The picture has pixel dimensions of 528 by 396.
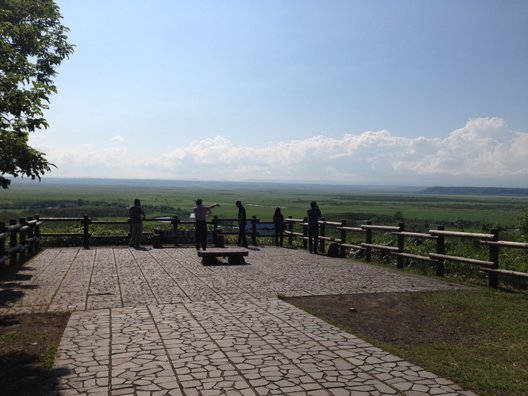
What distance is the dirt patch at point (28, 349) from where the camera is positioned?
208 inches

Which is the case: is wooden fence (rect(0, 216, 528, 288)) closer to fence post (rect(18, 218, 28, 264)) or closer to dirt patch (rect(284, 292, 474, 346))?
fence post (rect(18, 218, 28, 264))

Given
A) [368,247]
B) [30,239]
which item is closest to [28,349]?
[30,239]

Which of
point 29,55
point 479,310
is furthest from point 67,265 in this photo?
point 479,310

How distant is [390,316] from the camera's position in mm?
8742

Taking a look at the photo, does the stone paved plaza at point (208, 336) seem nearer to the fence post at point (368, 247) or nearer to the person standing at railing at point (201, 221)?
the fence post at point (368, 247)

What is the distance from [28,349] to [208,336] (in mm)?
2372

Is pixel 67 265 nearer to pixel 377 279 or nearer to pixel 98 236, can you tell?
pixel 98 236

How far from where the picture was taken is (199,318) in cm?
817

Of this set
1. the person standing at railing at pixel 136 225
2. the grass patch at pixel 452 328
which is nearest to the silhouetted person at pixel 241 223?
the person standing at railing at pixel 136 225

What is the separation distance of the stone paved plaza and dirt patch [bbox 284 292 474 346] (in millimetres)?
484

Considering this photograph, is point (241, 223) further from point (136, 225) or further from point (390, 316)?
point (390, 316)

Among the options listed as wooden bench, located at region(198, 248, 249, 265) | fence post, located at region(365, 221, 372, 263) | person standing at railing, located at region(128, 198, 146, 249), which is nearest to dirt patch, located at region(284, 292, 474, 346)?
wooden bench, located at region(198, 248, 249, 265)

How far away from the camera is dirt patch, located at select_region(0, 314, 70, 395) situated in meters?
5.29

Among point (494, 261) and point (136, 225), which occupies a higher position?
point (136, 225)
